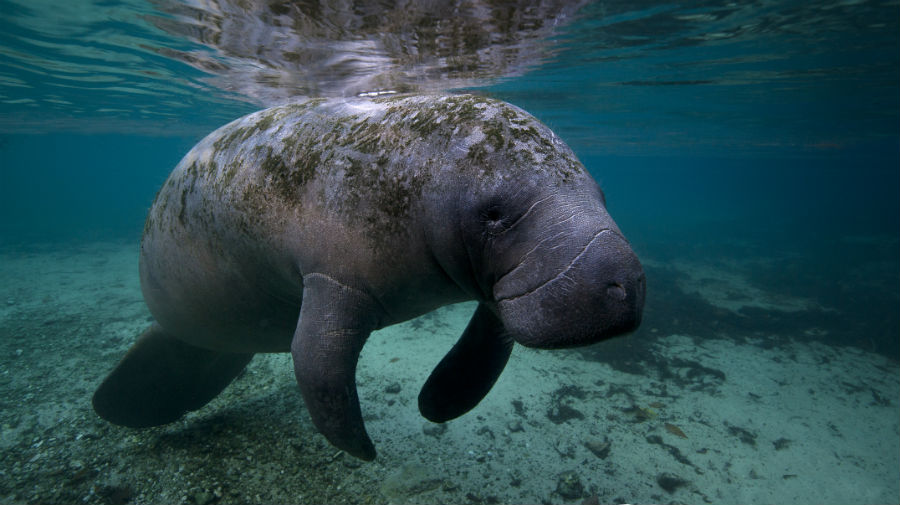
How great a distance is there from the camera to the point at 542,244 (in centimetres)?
158

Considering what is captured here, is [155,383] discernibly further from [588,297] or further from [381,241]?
[588,297]

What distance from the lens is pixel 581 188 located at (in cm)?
171

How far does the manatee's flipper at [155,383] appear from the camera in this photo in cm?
367

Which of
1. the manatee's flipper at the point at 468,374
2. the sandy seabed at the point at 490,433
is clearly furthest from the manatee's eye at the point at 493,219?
the manatee's flipper at the point at 468,374

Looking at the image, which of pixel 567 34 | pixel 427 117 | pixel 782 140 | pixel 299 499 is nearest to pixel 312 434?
pixel 299 499

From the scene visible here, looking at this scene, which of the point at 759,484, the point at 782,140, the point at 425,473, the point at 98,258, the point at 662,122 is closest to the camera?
the point at 425,473

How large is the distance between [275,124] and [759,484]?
5332 mm

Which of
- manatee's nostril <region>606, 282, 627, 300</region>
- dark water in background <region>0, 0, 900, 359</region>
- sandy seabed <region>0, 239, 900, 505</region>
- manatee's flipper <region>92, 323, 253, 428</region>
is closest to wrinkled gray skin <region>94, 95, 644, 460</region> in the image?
manatee's nostril <region>606, 282, 627, 300</region>

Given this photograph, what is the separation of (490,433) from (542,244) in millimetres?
3391

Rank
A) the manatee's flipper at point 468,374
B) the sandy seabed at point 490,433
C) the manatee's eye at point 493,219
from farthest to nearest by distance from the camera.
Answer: the sandy seabed at point 490,433 < the manatee's flipper at point 468,374 < the manatee's eye at point 493,219

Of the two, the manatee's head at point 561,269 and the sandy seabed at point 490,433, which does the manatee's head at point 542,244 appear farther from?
the sandy seabed at point 490,433

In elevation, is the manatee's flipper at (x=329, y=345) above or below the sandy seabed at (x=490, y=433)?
above

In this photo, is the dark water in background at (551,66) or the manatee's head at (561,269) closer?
the manatee's head at (561,269)

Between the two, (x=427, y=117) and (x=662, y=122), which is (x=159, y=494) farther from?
(x=662, y=122)
